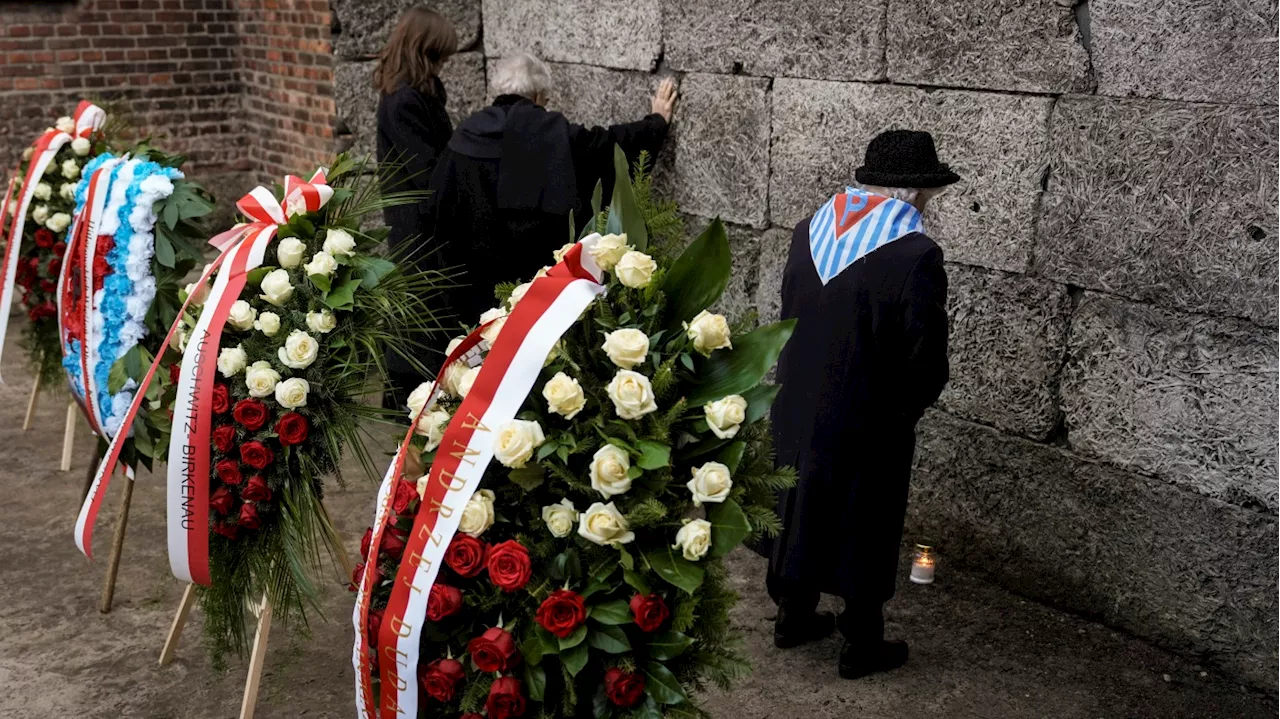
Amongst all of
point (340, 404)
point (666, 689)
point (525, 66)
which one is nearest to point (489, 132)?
point (525, 66)

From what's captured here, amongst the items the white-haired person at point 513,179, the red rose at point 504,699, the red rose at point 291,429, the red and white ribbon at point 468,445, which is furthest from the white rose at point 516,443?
the white-haired person at point 513,179

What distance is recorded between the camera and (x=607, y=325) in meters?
2.35

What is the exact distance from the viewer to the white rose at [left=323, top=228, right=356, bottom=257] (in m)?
3.25

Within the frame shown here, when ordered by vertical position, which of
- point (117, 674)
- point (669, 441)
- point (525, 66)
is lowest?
point (117, 674)

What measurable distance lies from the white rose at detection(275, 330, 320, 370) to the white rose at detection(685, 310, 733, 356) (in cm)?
120

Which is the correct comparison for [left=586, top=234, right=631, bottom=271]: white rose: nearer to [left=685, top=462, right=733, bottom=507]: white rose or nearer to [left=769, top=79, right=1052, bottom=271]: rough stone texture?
[left=685, top=462, right=733, bottom=507]: white rose

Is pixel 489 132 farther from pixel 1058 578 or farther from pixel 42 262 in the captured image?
pixel 1058 578

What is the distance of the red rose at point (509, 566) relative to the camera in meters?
2.23

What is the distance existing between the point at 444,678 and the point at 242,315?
128cm

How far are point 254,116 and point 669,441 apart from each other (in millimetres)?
7497

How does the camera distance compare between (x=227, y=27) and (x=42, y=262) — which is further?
(x=227, y=27)

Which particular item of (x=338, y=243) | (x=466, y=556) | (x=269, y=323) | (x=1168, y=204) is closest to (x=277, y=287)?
(x=269, y=323)

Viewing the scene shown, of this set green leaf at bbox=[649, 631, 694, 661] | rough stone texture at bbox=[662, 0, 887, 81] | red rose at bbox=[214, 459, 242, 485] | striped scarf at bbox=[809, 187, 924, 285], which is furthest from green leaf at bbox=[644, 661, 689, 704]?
rough stone texture at bbox=[662, 0, 887, 81]

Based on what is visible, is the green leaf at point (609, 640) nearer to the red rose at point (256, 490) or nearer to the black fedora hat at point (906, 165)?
the red rose at point (256, 490)
